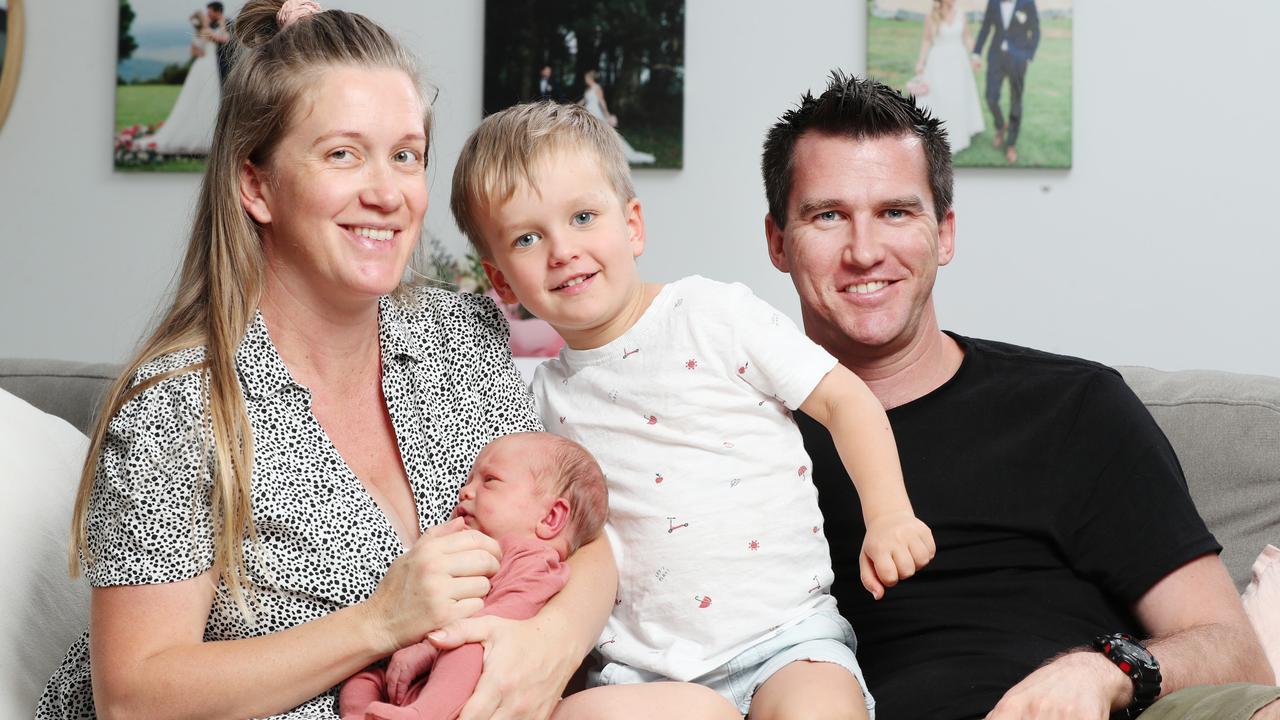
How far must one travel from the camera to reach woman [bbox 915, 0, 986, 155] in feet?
12.8

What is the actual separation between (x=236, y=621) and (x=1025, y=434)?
46.9 inches

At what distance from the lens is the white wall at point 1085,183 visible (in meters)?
3.91

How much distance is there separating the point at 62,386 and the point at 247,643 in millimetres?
1283

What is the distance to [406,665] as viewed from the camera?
134cm

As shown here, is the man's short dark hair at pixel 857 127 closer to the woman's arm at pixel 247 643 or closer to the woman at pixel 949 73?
the woman's arm at pixel 247 643

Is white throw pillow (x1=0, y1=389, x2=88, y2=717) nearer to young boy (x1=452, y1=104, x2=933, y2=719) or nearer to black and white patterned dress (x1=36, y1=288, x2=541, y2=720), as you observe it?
black and white patterned dress (x1=36, y1=288, x2=541, y2=720)

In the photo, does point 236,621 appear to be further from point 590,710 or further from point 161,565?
point 590,710

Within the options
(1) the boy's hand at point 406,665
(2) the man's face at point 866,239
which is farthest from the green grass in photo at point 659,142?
(1) the boy's hand at point 406,665

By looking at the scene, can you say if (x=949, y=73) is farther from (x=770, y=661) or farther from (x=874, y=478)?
(x=770, y=661)

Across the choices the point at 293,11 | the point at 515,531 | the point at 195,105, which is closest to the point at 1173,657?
the point at 515,531

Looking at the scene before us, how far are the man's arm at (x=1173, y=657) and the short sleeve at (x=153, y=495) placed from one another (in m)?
1.02

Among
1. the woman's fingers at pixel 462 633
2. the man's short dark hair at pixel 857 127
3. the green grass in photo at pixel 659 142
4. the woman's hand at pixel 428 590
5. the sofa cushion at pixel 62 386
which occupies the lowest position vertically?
the woman's fingers at pixel 462 633

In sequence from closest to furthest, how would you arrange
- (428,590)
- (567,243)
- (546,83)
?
1. (428,590)
2. (567,243)
3. (546,83)

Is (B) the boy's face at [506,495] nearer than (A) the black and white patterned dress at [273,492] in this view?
No
